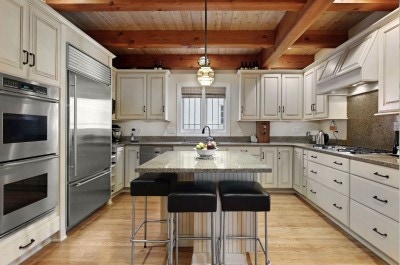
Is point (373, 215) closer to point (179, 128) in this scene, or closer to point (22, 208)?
point (22, 208)

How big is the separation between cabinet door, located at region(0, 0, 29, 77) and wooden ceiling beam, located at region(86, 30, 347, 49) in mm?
2153

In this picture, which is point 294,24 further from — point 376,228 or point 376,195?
point 376,228

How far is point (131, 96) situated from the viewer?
522cm

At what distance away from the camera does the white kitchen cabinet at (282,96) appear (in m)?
5.18

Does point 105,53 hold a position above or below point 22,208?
above

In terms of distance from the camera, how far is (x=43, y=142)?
8.30 ft

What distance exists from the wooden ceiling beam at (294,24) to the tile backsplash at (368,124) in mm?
1250

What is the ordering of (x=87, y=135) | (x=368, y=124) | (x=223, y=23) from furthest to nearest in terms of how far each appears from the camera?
(x=223, y=23), (x=368, y=124), (x=87, y=135)

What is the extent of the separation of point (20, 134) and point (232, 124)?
158 inches

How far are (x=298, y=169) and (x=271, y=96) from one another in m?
1.46

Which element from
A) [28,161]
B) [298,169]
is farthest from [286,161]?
[28,161]

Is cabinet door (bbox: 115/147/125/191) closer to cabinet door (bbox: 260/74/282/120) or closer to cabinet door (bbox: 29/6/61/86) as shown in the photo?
cabinet door (bbox: 29/6/61/86)

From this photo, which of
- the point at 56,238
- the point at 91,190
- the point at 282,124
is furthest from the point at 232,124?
the point at 56,238

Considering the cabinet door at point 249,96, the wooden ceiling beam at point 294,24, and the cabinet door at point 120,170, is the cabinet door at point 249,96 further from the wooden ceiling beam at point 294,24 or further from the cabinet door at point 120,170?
the cabinet door at point 120,170
